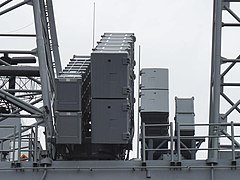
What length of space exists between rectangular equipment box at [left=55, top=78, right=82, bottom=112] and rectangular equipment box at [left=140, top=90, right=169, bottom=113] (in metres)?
3.41

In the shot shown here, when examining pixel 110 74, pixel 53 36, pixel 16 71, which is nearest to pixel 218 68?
pixel 110 74

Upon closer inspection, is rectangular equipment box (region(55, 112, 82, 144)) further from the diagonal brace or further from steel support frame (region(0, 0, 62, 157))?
A: the diagonal brace

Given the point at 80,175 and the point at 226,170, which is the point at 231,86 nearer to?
the point at 226,170

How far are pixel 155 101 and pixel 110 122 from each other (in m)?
3.39

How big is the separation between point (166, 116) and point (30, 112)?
4.19 m

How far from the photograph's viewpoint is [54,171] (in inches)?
595

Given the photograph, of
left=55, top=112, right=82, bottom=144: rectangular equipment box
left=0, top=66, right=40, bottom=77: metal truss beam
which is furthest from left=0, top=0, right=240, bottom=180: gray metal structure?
left=0, top=66, right=40, bottom=77: metal truss beam

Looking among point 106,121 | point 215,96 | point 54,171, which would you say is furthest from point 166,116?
point 54,171

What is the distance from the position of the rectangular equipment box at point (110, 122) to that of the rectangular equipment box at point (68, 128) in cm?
38

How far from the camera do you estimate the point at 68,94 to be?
51.5 feet

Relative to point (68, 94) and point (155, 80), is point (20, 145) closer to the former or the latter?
point (68, 94)

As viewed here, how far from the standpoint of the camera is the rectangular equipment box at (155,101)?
61.3 ft

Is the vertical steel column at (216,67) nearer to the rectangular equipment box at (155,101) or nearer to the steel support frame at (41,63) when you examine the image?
the rectangular equipment box at (155,101)

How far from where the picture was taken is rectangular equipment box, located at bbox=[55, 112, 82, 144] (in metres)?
15.5
